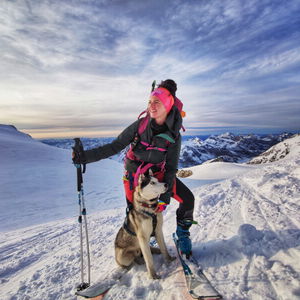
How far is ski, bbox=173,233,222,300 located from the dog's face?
1460 millimetres

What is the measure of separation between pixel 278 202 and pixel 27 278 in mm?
6841

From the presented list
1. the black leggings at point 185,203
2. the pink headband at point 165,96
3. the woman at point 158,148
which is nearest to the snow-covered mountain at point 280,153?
the black leggings at point 185,203

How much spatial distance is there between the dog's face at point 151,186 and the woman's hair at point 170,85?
1730mm

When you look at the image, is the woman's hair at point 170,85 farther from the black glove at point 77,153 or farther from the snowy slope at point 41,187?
the snowy slope at point 41,187

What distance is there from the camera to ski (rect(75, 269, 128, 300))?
126 inches

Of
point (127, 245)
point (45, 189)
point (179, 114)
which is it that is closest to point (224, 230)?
point (127, 245)

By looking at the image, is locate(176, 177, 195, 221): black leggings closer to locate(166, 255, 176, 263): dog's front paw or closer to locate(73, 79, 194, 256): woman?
locate(73, 79, 194, 256): woman

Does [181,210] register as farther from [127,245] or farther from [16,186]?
[16,186]

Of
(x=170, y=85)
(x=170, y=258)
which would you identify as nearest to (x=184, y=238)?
(x=170, y=258)

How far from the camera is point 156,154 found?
3.63 meters

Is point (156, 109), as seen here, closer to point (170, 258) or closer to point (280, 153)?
point (170, 258)

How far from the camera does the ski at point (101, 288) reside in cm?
319

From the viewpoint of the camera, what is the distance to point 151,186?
3430mm

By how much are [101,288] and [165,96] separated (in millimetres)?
3683
